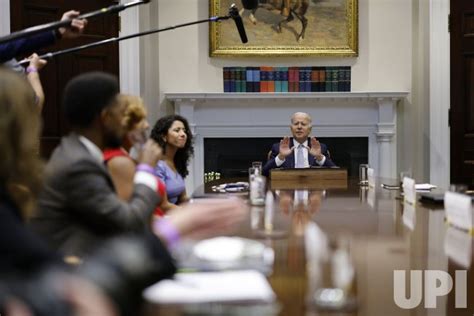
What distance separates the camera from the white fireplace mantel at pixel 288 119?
7277mm

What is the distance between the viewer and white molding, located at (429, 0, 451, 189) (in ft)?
22.5

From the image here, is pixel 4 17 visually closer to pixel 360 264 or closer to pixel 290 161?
pixel 290 161

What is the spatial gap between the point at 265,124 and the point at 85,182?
5.72 m

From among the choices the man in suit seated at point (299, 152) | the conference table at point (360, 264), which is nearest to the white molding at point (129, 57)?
the man in suit seated at point (299, 152)

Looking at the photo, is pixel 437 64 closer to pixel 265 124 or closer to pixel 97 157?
pixel 265 124

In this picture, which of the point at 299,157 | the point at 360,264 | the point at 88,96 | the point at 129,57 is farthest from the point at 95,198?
the point at 129,57

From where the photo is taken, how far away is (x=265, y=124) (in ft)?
24.1

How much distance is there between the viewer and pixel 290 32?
7324 millimetres

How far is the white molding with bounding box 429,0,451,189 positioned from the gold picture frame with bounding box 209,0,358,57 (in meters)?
0.81

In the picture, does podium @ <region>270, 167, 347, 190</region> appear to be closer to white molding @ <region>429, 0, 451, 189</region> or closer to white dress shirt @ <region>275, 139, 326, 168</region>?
white dress shirt @ <region>275, 139, 326, 168</region>

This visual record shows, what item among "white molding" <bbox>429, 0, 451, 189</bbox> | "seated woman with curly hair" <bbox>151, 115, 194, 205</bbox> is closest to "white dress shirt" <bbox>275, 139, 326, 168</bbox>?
"seated woman with curly hair" <bbox>151, 115, 194, 205</bbox>

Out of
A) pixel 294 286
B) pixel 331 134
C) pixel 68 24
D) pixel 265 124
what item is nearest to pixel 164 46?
pixel 265 124

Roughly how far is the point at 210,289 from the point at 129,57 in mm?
5550

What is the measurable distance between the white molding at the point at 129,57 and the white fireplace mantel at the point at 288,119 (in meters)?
0.67
